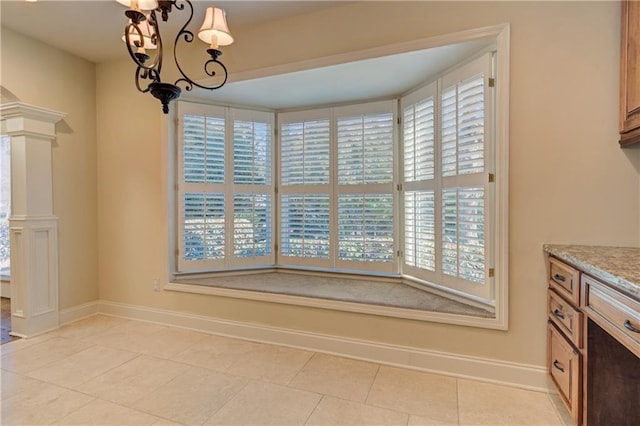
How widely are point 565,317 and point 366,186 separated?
185cm

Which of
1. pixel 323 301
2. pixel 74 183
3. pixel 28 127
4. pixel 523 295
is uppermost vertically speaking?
pixel 28 127

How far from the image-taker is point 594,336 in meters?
1.48

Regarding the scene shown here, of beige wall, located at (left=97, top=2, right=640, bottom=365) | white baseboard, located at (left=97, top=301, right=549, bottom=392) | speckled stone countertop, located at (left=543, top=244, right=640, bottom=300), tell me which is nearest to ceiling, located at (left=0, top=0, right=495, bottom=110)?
beige wall, located at (left=97, top=2, right=640, bottom=365)

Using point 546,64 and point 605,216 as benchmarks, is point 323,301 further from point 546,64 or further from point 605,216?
point 546,64

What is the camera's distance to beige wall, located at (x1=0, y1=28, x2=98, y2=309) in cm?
284

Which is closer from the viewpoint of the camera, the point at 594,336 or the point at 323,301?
the point at 594,336

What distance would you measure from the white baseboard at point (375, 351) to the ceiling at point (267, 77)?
2.13 m

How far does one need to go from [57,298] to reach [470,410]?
12.1ft

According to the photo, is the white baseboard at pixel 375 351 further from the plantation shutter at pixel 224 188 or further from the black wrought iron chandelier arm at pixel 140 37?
the black wrought iron chandelier arm at pixel 140 37

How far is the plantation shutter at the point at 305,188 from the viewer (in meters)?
3.29

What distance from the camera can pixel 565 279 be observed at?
5.56ft

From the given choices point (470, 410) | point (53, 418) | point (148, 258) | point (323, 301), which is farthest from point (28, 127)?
point (470, 410)

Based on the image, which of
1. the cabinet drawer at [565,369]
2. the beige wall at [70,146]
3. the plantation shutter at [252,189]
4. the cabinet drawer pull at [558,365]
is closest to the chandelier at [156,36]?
the plantation shutter at [252,189]

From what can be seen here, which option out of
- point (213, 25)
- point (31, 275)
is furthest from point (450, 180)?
point (31, 275)
